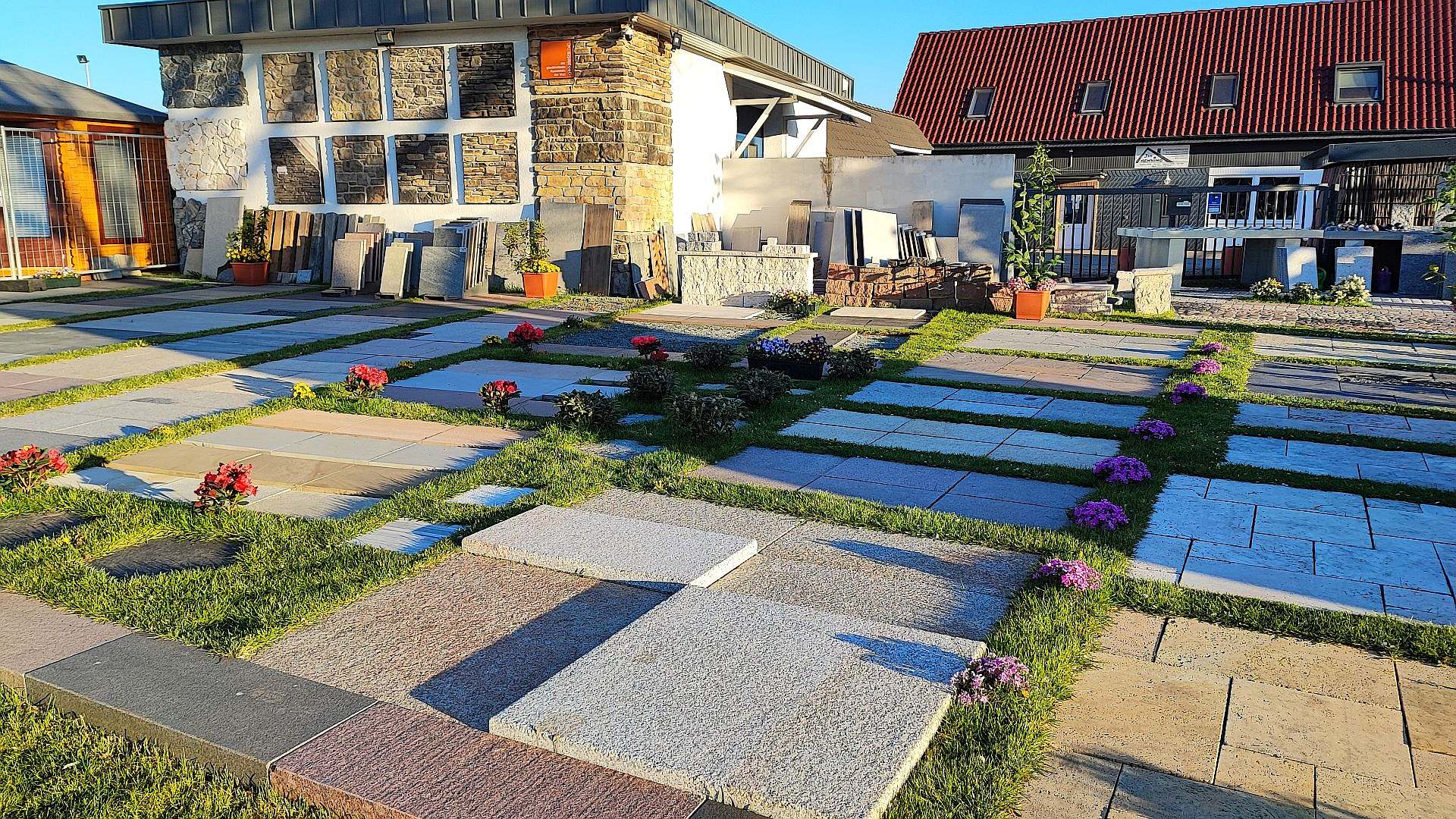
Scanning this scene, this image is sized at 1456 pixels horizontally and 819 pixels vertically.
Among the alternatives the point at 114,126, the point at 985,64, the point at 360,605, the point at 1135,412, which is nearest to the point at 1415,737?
the point at 360,605

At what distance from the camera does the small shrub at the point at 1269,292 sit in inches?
588

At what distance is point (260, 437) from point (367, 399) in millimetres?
1032

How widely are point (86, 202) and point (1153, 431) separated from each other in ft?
56.6

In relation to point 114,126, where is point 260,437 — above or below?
below

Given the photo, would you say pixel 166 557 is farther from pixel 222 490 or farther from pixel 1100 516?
pixel 1100 516

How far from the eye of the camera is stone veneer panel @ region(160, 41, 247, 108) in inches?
648

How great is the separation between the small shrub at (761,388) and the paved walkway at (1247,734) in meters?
3.77

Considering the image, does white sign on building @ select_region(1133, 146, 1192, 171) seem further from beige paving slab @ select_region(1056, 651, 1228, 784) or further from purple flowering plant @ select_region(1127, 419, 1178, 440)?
beige paving slab @ select_region(1056, 651, 1228, 784)

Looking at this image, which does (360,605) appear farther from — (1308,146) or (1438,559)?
(1308,146)

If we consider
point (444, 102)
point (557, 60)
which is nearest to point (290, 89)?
point (444, 102)

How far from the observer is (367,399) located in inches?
293

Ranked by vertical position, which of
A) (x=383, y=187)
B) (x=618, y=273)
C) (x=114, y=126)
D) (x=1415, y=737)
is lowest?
(x=1415, y=737)

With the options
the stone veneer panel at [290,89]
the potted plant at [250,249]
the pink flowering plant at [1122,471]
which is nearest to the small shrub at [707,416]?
the pink flowering plant at [1122,471]

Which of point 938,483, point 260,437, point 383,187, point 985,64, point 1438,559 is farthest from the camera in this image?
point 985,64
